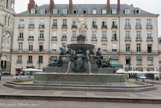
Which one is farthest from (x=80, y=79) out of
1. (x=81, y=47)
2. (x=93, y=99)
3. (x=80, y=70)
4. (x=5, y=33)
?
(x=5, y=33)

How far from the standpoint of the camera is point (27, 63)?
159 ft

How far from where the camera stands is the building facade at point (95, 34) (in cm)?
4703

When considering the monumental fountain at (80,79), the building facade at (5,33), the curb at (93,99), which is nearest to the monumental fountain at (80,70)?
the monumental fountain at (80,79)

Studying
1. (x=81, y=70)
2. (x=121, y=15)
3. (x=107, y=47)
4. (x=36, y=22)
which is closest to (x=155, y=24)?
(x=121, y=15)

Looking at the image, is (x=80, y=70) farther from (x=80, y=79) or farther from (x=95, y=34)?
(x=95, y=34)

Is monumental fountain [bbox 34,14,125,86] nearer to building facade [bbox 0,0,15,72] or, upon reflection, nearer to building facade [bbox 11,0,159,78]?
building facade [bbox 11,0,159,78]

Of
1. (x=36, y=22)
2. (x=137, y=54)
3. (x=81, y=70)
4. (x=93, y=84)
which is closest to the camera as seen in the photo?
(x=93, y=84)

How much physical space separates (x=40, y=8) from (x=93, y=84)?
4462 centimetres

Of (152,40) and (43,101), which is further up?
(152,40)

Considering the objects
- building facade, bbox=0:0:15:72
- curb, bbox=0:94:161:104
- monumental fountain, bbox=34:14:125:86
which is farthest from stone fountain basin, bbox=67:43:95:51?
building facade, bbox=0:0:15:72

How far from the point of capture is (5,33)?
216ft

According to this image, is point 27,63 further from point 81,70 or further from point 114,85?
point 114,85

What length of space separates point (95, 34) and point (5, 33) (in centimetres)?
3576

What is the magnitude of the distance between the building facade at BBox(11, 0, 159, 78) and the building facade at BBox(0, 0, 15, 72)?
51.9 feet
